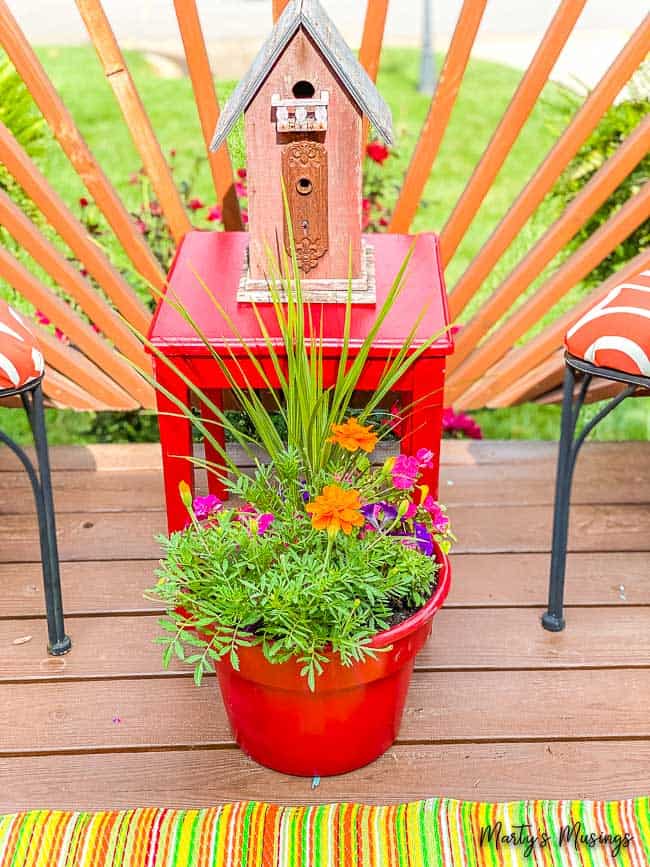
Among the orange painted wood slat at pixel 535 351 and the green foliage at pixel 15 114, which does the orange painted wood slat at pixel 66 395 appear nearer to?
the green foliage at pixel 15 114

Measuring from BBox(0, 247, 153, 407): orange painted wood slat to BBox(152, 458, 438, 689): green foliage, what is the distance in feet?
2.75

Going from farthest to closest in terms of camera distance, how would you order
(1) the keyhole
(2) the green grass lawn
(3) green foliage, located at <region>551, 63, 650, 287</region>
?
(2) the green grass lawn < (3) green foliage, located at <region>551, 63, 650, 287</region> < (1) the keyhole

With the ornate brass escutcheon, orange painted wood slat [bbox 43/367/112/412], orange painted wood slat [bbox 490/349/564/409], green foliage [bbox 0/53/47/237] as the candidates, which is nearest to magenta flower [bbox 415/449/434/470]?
the ornate brass escutcheon

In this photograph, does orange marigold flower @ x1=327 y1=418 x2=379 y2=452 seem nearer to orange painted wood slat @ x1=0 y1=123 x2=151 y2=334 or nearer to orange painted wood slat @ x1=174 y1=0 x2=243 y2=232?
orange painted wood slat @ x1=174 y1=0 x2=243 y2=232

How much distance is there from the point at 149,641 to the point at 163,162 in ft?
3.19

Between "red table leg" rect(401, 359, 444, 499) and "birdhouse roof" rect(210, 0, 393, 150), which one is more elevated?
"birdhouse roof" rect(210, 0, 393, 150)

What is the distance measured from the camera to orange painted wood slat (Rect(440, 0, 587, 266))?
1830mm

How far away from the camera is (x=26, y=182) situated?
192 cm

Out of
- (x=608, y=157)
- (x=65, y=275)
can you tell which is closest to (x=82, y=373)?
→ (x=65, y=275)

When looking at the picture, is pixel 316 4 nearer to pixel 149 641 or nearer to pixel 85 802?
pixel 149 641

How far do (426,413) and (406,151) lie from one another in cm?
317

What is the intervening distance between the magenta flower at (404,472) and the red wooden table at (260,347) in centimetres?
13

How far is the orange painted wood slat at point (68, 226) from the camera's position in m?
1.89

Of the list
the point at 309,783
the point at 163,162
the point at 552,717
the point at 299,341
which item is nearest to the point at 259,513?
the point at 299,341
